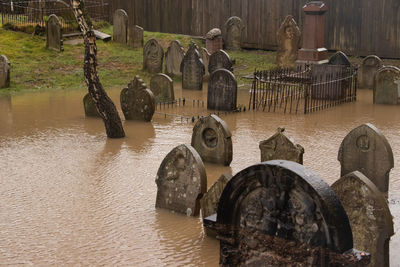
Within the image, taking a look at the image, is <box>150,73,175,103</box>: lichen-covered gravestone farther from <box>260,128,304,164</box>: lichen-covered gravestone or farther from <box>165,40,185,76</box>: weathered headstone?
<box>260,128,304,164</box>: lichen-covered gravestone

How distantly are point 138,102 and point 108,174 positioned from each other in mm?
4378

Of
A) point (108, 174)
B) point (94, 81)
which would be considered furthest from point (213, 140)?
point (94, 81)

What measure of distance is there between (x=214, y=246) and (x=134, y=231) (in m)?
1.14

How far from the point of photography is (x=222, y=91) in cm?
1594

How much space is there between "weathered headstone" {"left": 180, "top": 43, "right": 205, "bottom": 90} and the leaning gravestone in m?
9.77

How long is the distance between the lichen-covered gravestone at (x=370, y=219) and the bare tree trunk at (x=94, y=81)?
7.14 metres

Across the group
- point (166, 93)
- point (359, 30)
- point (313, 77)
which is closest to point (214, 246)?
point (166, 93)

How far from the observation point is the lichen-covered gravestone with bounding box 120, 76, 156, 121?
14.6 m

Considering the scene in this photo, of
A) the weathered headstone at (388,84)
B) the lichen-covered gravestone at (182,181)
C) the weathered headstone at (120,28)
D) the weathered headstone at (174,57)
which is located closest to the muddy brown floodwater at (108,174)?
the lichen-covered gravestone at (182,181)

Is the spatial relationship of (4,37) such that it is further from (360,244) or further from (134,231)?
(360,244)

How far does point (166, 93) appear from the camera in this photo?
16.9m

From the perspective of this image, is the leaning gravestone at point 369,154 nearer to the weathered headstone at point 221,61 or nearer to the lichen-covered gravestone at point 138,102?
the lichen-covered gravestone at point 138,102

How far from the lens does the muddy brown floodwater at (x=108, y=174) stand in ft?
24.9

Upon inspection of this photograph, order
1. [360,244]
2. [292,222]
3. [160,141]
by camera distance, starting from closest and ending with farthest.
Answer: [292,222] → [360,244] → [160,141]
